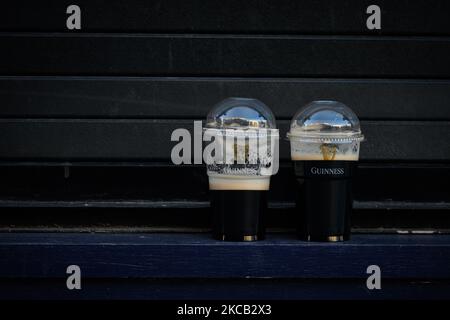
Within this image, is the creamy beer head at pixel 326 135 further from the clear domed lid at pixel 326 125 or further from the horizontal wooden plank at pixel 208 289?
the horizontal wooden plank at pixel 208 289

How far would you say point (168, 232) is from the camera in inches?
159

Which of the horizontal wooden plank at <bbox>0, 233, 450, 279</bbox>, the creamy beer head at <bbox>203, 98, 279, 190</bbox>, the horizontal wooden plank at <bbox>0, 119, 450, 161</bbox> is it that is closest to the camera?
the horizontal wooden plank at <bbox>0, 233, 450, 279</bbox>

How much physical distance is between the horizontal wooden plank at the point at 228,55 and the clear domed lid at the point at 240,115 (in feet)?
1.59

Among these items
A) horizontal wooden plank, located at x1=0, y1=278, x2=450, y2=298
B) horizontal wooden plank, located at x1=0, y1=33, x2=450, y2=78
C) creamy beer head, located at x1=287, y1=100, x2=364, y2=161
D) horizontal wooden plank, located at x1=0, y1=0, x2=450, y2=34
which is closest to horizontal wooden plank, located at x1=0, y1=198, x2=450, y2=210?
creamy beer head, located at x1=287, y1=100, x2=364, y2=161

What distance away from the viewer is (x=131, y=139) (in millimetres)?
4090

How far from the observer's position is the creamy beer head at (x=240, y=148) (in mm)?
3527

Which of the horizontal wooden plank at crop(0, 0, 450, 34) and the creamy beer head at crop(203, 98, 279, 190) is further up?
the horizontal wooden plank at crop(0, 0, 450, 34)

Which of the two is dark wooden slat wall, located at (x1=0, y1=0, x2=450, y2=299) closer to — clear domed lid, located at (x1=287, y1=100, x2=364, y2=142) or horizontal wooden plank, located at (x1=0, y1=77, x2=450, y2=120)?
horizontal wooden plank, located at (x1=0, y1=77, x2=450, y2=120)

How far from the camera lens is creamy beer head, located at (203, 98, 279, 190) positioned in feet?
11.6

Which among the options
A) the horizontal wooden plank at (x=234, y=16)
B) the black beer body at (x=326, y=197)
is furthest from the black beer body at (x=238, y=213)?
the horizontal wooden plank at (x=234, y=16)

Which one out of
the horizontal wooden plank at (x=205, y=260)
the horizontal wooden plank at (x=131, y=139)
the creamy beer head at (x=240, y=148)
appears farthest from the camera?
the horizontal wooden plank at (x=131, y=139)

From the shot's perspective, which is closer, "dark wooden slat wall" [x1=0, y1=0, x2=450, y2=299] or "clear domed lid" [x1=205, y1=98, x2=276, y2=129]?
"clear domed lid" [x1=205, y1=98, x2=276, y2=129]

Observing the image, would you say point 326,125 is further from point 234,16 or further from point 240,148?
point 234,16

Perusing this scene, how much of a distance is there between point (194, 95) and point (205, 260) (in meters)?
1.15
